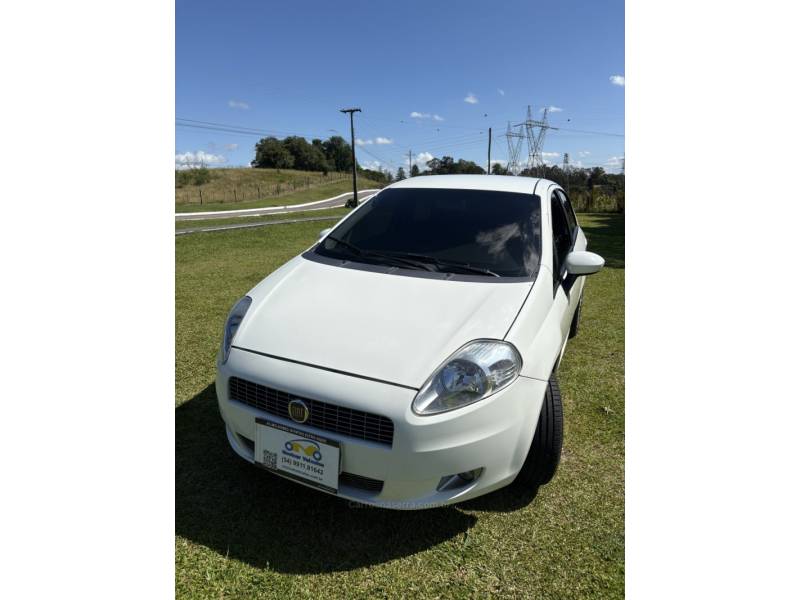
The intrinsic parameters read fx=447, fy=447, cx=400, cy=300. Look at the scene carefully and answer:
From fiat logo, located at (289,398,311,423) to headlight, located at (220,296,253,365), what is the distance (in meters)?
0.45

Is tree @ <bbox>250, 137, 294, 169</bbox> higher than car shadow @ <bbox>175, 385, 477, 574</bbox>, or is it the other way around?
tree @ <bbox>250, 137, 294, 169</bbox>

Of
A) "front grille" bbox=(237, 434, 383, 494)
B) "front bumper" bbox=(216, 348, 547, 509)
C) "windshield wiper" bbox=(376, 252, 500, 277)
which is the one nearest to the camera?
"front bumper" bbox=(216, 348, 547, 509)

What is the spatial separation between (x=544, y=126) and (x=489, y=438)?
149ft

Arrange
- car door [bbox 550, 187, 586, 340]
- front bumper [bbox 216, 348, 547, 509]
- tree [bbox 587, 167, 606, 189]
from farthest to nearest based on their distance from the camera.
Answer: tree [bbox 587, 167, 606, 189] → car door [bbox 550, 187, 586, 340] → front bumper [bbox 216, 348, 547, 509]

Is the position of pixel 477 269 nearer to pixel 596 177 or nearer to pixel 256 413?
pixel 256 413

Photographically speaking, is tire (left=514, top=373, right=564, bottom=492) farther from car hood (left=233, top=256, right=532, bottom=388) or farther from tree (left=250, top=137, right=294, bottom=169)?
tree (left=250, top=137, right=294, bottom=169)

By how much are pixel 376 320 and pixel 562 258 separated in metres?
1.48

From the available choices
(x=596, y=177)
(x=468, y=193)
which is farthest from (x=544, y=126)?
(x=468, y=193)

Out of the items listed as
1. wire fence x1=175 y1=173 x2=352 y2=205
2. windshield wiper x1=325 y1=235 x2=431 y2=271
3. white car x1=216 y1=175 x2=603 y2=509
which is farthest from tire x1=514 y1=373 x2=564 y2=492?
wire fence x1=175 y1=173 x2=352 y2=205

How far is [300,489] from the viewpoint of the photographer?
2.22 meters

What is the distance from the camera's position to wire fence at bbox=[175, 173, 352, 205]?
42094 millimetres

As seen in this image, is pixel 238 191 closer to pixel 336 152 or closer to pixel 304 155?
pixel 304 155

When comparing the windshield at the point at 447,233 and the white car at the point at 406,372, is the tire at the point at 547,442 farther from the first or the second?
the windshield at the point at 447,233

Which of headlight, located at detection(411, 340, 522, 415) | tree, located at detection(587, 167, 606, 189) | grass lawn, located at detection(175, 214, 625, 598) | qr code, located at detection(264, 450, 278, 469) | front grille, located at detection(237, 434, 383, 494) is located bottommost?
grass lawn, located at detection(175, 214, 625, 598)
